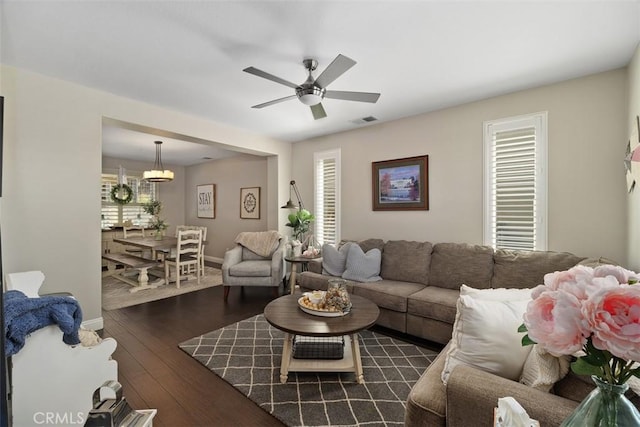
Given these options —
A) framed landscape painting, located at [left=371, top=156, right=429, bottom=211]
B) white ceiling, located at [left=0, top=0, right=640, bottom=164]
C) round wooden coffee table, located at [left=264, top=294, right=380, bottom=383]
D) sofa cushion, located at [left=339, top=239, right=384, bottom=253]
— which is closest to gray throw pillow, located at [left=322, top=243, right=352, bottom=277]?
sofa cushion, located at [left=339, top=239, right=384, bottom=253]

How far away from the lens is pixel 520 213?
10.3 ft

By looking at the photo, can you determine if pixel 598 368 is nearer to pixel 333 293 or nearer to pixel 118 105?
pixel 333 293

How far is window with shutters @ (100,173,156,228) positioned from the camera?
667 cm

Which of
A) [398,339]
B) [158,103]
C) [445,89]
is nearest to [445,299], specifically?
[398,339]

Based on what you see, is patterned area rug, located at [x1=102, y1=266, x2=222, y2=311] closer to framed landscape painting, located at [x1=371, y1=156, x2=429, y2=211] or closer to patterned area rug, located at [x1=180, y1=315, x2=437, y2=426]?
patterned area rug, located at [x1=180, y1=315, x2=437, y2=426]

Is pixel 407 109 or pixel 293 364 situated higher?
pixel 407 109

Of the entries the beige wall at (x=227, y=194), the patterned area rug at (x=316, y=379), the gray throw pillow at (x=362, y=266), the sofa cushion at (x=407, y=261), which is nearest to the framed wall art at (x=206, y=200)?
the beige wall at (x=227, y=194)

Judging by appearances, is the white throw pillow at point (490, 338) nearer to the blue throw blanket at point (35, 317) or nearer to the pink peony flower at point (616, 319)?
the pink peony flower at point (616, 319)

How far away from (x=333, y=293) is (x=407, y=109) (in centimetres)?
262

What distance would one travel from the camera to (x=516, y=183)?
314 cm

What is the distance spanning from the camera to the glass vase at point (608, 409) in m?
0.62

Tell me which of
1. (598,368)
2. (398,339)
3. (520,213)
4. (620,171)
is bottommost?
(398,339)

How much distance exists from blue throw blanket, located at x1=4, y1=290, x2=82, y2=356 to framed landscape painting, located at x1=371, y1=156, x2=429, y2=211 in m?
3.57

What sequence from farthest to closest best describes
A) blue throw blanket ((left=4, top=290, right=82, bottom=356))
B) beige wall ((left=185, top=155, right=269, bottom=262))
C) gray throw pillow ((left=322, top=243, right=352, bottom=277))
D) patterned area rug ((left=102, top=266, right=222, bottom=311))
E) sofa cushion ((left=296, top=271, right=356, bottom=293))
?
beige wall ((left=185, top=155, right=269, bottom=262))
patterned area rug ((left=102, top=266, right=222, bottom=311))
gray throw pillow ((left=322, top=243, right=352, bottom=277))
sofa cushion ((left=296, top=271, right=356, bottom=293))
blue throw blanket ((left=4, top=290, right=82, bottom=356))
